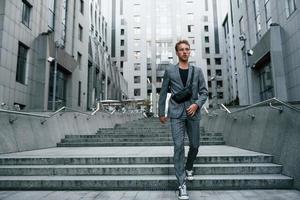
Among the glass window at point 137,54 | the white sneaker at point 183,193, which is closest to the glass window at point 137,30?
the glass window at point 137,54

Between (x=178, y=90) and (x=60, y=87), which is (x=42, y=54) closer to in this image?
(x=60, y=87)

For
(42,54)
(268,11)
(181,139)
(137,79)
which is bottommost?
(181,139)

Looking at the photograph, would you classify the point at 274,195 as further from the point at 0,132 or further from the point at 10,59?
the point at 10,59

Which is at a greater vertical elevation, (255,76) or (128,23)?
(128,23)

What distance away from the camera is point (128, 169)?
16.5 feet

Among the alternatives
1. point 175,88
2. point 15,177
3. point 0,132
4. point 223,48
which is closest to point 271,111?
point 175,88

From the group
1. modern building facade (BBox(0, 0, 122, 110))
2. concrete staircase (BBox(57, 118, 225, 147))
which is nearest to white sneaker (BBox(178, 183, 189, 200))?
concrete staircase (BBox(57, 118, 225, 147))

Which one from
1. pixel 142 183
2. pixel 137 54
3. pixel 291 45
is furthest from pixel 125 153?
pixel 137 54

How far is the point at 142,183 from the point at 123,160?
1.07 meters

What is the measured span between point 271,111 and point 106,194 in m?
3.90

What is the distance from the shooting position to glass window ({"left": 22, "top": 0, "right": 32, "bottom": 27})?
18.6 metres

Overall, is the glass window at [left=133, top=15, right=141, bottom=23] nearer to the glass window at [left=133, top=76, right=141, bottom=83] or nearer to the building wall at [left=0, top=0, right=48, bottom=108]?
the glass window at [left=133, top=76, right=141, bottom=83]

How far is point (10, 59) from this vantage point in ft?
54.6

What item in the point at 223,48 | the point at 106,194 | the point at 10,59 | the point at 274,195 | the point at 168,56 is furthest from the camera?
the point at 223,48
